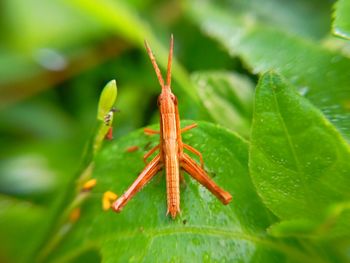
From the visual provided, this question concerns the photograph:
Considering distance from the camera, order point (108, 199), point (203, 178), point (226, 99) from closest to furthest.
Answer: point (203, 178) < point (108, 199) < point (226, 99)

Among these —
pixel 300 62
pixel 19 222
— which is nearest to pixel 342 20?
pixel 300 62

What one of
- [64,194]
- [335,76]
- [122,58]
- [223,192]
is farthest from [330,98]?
[122,58]

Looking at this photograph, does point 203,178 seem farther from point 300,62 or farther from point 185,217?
point 300,62

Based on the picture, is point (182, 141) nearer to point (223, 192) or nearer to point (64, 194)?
point (223, 192)

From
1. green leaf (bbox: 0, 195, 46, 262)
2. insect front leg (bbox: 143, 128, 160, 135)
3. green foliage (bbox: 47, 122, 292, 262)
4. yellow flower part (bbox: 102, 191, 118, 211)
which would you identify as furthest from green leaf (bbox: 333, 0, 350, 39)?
green leaf (bbox: 0, 195, 46, 262)

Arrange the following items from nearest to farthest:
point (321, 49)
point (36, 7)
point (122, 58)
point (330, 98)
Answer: point (330, 98)
point (321, 49)
point (36, 7)
point (122, 58)

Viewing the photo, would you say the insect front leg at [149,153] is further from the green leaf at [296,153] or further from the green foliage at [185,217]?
the green leaf at [296,153]

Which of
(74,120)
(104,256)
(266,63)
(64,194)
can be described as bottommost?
(104,256)
